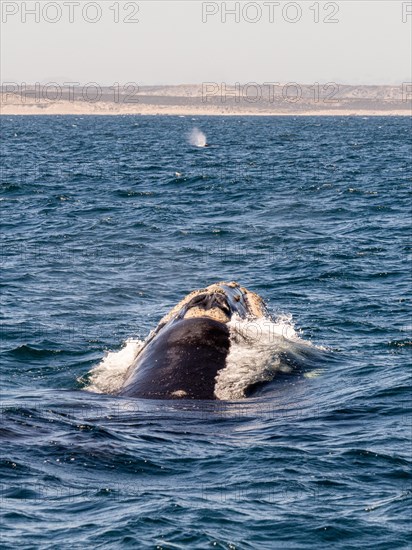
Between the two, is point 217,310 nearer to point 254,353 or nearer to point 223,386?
point 254,353

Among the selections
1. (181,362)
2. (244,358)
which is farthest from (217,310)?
(181,362)

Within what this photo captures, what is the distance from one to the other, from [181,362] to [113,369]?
11.8ft

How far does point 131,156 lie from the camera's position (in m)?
76.8

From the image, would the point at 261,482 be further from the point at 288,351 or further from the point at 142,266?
the point at 142,266

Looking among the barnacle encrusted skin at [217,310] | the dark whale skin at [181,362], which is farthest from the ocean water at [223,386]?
the barnacle encrusted skin at [217,310]

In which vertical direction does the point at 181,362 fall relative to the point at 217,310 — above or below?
below

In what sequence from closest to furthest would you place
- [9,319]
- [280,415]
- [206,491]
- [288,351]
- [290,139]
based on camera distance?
[206,491], [280,415], [288,351], [9,319], [290,139]

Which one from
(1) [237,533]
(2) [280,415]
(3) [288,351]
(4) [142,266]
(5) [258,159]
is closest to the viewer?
(1) [237,533]

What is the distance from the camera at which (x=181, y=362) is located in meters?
15.9

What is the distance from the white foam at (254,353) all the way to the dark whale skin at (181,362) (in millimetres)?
172

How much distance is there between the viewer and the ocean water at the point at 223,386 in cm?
1043

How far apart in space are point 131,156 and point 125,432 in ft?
212

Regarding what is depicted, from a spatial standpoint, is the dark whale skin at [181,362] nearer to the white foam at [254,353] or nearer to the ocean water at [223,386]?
the white foam at [254,353]

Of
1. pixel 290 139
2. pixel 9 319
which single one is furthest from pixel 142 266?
pixel 290 139
